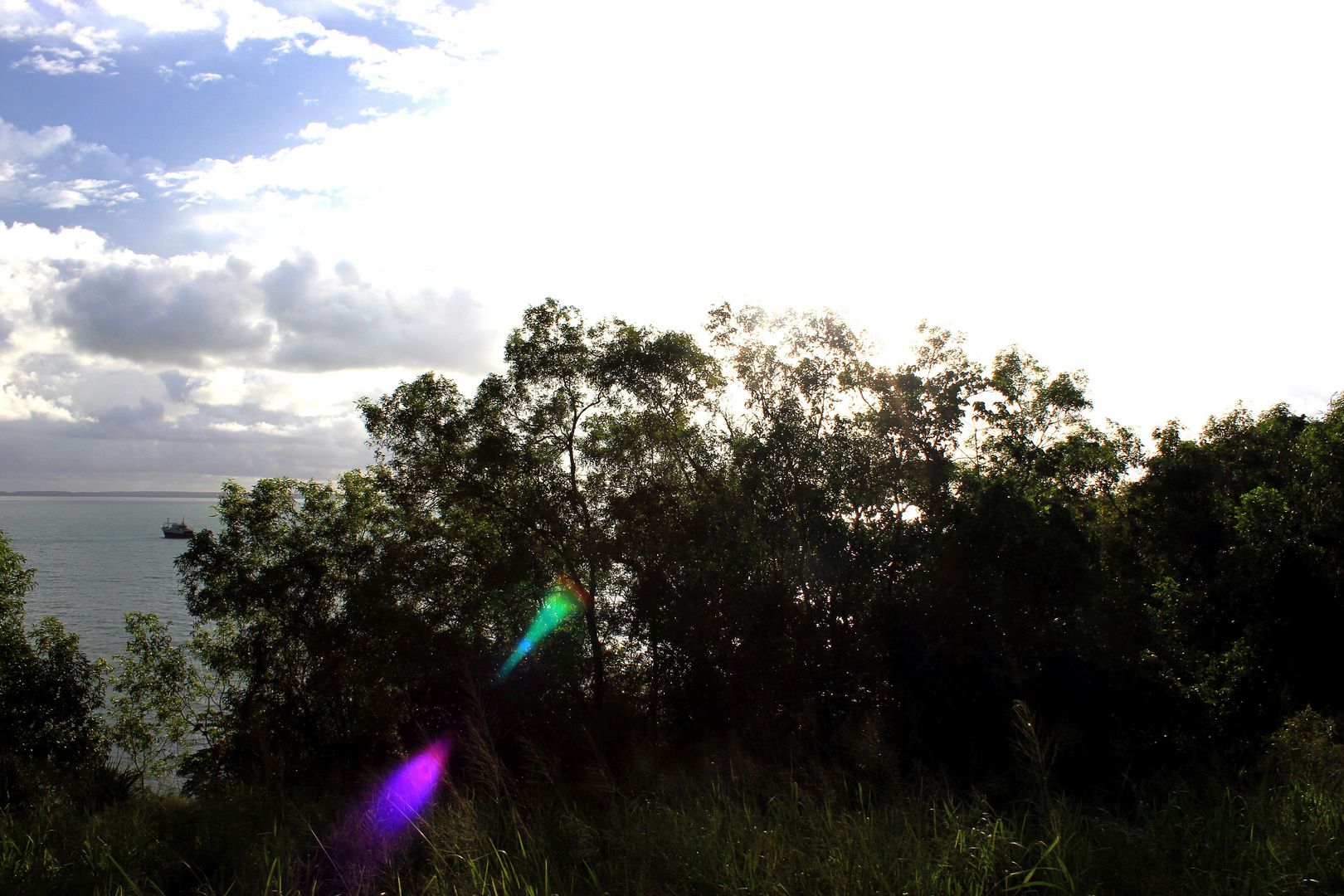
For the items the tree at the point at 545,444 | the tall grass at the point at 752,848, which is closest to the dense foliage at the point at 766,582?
the tree at the point at 545,444

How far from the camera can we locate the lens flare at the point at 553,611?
14.9m

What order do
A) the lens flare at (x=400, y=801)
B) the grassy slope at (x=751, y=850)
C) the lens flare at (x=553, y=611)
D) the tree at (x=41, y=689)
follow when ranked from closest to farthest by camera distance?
1. the grassy slope at (x=751, y=850)
2. the lens flare at (x=400, y=801)
3. the lens flare at (x=553, y=611)
4. the tree at (x=41, y=689)

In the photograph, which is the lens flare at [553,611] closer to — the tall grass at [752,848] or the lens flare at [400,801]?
the lens flare at [400,801]

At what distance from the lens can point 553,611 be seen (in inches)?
613

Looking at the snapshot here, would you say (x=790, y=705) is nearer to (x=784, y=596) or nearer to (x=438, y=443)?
(x=784, y=596)

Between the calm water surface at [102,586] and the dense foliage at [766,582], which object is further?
the calm water surface at [102,586]

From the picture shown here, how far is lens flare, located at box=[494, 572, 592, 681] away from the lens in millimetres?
14914

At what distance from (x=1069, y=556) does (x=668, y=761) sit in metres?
7.46

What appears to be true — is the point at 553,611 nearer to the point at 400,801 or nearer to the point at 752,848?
the point at 400,801

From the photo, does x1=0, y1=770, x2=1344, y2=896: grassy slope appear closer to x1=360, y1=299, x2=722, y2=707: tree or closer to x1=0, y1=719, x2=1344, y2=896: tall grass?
x1=0, y1=719, x2=1344, y2=896: tall grass

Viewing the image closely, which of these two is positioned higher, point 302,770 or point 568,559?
point 568,559

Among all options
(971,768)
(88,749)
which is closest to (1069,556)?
(971,768)

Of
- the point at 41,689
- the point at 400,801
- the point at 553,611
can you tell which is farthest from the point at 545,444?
the point at 41,689

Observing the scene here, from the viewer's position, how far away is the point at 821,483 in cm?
1416
